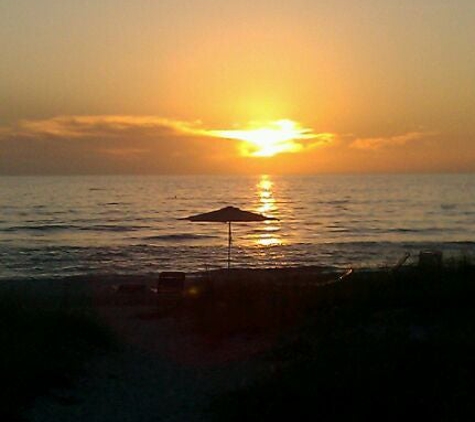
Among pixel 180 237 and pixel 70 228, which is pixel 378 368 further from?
pixel 70 228

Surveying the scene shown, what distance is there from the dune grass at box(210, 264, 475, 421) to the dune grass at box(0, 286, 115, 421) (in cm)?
188

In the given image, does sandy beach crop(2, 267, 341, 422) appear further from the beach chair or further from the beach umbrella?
the beach umbrella

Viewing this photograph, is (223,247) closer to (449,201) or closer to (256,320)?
(256,320)

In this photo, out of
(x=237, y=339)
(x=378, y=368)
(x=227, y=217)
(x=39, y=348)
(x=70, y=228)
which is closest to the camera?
(x=378, y=368)

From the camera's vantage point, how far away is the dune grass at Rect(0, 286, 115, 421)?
6.98 meters

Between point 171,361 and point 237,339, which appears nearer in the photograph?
point 171,361

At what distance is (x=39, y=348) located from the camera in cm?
834

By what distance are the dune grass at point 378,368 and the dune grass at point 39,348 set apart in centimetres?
188

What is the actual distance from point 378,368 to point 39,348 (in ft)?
13.8

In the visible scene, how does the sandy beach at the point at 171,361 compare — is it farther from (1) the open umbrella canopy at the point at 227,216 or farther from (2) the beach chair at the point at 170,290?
(1) the open umbrella canopy at the point at 227,216

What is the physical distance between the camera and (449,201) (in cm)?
7394

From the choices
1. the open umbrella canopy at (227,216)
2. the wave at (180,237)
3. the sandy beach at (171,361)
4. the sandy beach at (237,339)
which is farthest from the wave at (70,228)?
the sandy beach at (237,339)

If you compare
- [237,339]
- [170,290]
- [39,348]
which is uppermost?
[39,348]

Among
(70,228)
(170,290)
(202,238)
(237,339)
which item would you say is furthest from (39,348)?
(70,228)
